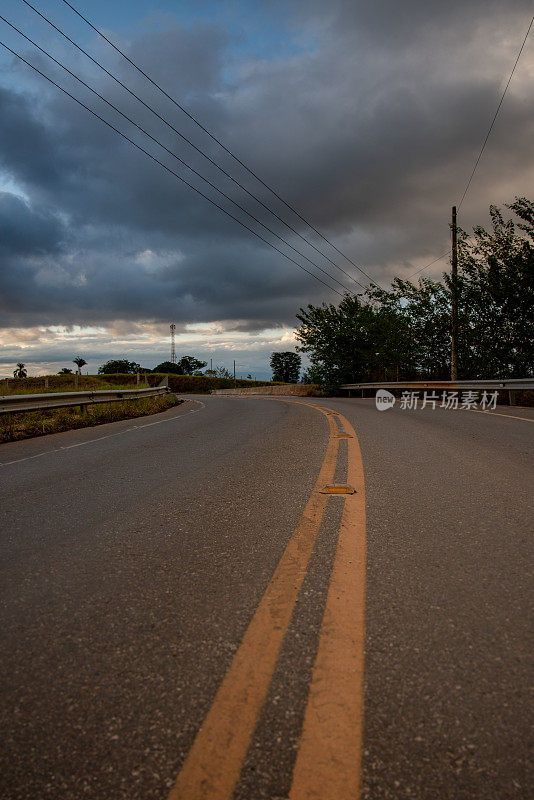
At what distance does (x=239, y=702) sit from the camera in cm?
157

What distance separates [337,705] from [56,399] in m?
11.2

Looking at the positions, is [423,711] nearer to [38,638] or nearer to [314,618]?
[314,618]

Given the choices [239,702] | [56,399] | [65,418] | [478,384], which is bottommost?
[239,702]

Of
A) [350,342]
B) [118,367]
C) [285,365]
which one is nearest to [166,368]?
[118,367]

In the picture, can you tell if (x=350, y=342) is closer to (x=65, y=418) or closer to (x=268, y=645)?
(x=65, y=418)

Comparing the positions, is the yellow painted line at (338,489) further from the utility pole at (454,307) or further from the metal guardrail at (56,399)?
the utility pole at (454,307)

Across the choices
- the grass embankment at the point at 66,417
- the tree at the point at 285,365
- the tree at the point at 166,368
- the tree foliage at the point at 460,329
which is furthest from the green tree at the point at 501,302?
the tree at the point at 285,365

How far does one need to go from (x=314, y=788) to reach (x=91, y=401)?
42.1 ft

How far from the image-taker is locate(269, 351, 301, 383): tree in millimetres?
164125

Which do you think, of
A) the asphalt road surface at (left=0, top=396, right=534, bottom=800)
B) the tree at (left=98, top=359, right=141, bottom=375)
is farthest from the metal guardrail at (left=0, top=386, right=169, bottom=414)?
the tree at (left=98, top=359, right=141, bottom=375)

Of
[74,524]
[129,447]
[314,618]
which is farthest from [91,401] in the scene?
[314,618]

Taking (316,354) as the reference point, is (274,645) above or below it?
below

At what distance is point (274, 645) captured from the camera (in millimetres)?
1881

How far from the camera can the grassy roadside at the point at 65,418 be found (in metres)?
9.91
